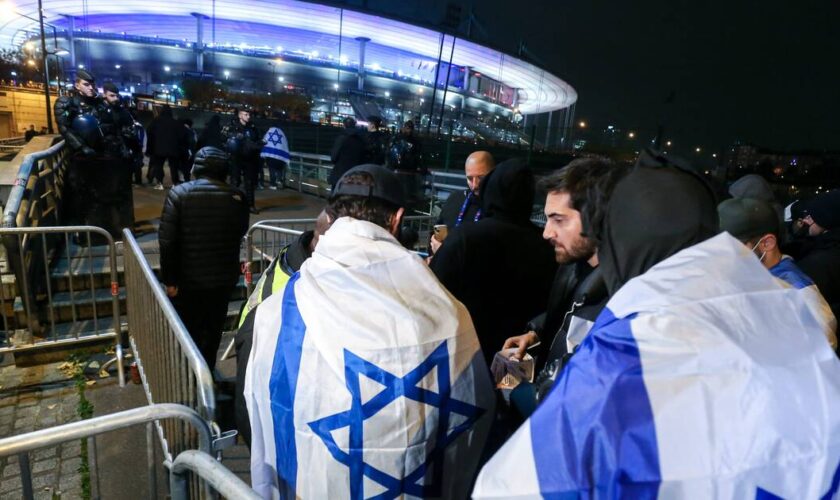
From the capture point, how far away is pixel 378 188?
1.80 metres

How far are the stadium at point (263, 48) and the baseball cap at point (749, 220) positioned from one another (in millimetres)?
42642

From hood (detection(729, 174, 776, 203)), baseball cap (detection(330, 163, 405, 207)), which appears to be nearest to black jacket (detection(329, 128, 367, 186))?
hood (detection(729, 174, 776, 203))

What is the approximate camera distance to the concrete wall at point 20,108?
130ft

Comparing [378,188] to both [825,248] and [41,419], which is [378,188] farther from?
[41,419]

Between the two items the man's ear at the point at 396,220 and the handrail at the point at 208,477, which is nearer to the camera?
Result: the handrail at the point at 208,477

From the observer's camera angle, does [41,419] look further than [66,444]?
Yes

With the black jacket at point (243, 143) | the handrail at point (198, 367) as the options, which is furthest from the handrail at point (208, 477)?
the black jacket at point (243, 143)

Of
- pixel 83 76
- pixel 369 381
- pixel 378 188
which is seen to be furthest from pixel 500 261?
pixel 83 76

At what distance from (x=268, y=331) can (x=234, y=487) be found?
450mm

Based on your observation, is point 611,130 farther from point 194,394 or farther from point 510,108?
point 510,108

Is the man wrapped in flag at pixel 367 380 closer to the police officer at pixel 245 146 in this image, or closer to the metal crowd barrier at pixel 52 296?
the metal crowd barrier at pixel 52 296

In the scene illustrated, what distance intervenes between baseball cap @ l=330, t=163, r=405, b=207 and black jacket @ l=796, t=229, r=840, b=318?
2916mm

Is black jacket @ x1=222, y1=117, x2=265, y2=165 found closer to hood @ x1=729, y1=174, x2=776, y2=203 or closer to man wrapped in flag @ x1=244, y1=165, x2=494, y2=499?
hood @ x1=729, y1=174, x2=776, y2=203

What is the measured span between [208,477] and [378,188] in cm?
108
